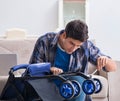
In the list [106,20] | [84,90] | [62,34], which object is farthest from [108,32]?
[84,90]

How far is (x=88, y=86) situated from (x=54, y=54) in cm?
51

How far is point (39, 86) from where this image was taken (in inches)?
53.2

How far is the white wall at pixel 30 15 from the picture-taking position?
3.55 meters

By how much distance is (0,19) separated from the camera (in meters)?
3.55

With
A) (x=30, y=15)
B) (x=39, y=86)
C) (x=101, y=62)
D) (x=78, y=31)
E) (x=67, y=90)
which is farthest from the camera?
(x=30, y=15)

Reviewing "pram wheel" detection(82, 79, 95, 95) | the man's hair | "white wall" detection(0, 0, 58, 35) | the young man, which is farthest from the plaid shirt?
"white wall" detection(0, 0, 58, 35)

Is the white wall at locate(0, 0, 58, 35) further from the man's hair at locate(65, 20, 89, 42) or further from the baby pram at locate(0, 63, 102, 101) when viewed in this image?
the baby pram at locate(0, 63, 102, 101)

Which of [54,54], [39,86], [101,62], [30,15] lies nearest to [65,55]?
[54,54]

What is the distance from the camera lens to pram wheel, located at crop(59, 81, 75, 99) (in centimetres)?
122

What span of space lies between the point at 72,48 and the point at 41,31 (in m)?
1.93

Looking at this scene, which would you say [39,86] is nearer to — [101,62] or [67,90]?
[67,90]

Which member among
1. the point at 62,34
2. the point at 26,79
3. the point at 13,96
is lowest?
the point at 13,96

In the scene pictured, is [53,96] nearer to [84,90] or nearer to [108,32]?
[84,90]

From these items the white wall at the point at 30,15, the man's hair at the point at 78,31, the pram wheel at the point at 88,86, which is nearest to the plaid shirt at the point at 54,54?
the man's hair at the point at 78,31
